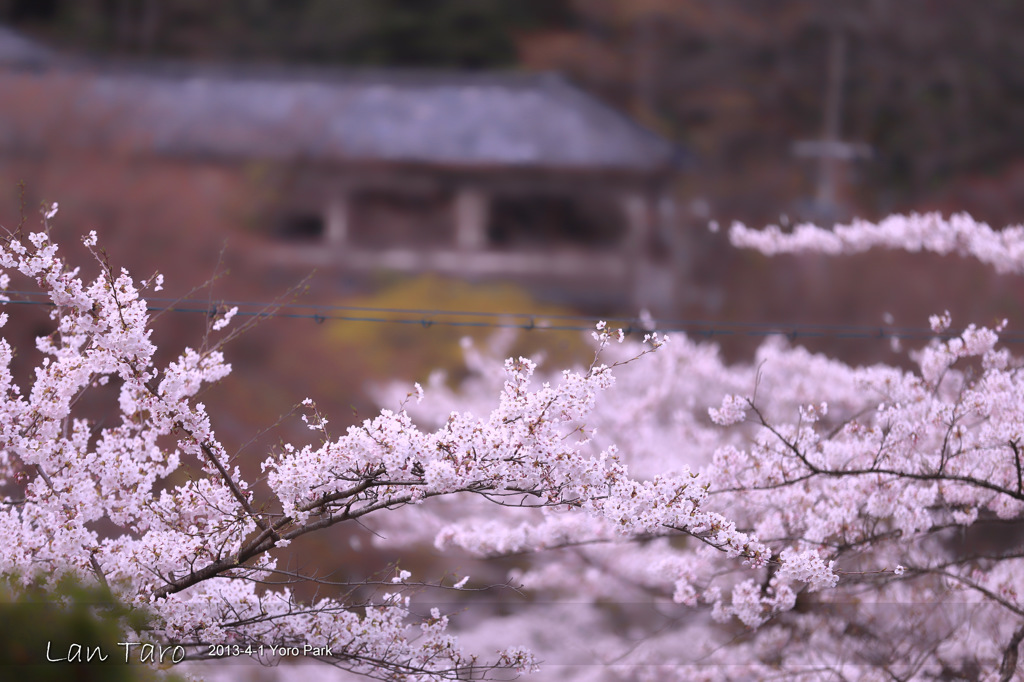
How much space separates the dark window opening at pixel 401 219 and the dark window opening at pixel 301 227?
1.58ft

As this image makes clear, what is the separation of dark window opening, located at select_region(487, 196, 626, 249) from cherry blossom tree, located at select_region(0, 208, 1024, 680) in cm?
788

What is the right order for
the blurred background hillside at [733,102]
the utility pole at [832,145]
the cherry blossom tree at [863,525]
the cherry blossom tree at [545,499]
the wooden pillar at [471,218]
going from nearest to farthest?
the cherry blossom tree at [545,499] → the cherry blossom tree at [863,525] → the blurred background hillside at [733,102] → the wooden pillar at [471,218] → the utility pole at [832,145]

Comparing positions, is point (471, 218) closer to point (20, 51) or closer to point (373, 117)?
point (373, 117)

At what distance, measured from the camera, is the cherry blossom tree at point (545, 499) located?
241cm

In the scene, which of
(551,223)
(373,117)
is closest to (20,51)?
(373,117)

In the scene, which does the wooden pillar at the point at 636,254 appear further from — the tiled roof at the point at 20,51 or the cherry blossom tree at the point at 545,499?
the tiled roof at the point at 20,51

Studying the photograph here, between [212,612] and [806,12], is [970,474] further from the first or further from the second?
[806,12]

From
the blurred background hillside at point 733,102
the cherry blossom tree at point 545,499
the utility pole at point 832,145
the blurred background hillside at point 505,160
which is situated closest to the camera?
the cherry blossom tree at point 545,499

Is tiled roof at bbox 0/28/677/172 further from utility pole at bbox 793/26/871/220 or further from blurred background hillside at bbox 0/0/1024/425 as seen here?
utility pole at bbox 793/26/871/220

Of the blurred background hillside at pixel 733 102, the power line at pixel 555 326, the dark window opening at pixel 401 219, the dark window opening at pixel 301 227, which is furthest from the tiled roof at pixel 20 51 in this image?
the power line at pixel 555 326

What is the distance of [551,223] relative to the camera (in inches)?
502

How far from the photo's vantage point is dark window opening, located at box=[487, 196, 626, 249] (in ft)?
41.5

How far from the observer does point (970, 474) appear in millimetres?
3359

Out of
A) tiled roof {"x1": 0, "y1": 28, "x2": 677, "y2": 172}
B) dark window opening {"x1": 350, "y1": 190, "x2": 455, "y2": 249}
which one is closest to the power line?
dark window opening {"x1": 350, "y1": 190, "x2": 455, "y2": 249}
